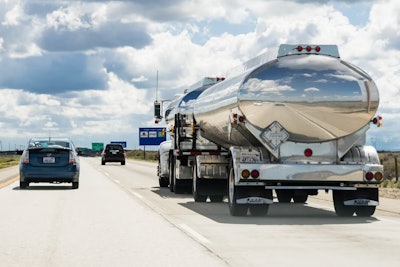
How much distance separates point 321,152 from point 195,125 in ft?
23.2

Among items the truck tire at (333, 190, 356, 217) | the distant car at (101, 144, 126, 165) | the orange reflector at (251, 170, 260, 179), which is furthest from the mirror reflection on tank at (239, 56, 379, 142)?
the distant car at (101, 144, 126, 165)

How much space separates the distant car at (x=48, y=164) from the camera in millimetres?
24812

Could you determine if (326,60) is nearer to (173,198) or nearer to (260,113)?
(260,113)

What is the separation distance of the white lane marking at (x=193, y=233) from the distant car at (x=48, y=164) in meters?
11.5

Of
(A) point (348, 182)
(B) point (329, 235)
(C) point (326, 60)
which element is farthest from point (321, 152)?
→ (B) point (329, 235)

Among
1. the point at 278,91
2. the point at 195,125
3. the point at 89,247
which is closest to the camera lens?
the point at 89,247

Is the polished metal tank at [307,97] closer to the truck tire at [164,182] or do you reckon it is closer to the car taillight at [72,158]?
the car taillight at [72,158]

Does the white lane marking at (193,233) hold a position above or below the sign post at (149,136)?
below

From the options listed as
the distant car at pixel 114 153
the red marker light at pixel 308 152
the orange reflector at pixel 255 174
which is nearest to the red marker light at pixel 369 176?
the red marker light at pixel 308 152

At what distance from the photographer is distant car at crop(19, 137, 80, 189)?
2481 centimetres

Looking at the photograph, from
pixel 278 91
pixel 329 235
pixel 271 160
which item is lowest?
pixel 329 235

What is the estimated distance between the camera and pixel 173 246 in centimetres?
1105

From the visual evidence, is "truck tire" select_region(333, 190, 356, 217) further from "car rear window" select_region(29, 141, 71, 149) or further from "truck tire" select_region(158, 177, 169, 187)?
"truck tire" select_region(158, 177, 169, 187)

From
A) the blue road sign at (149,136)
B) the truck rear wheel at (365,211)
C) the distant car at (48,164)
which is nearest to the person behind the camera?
the truck rear wheel at (365,211)
